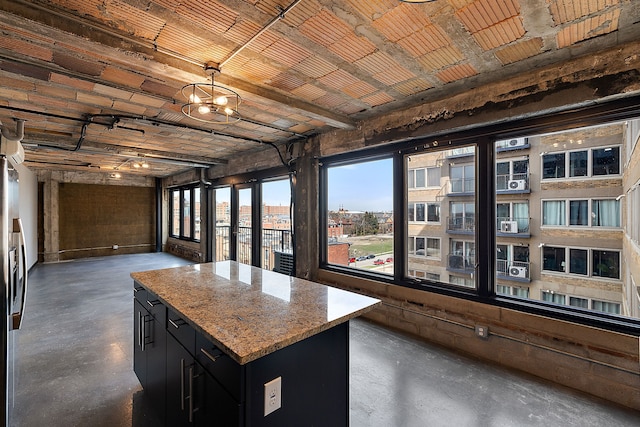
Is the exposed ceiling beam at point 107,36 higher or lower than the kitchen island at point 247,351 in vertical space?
higher

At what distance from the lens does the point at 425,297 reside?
11.0ft

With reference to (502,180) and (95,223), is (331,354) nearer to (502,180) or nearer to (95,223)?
(502,180)

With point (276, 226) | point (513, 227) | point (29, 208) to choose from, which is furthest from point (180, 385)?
point (29, 208)

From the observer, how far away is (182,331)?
1655 millimetres

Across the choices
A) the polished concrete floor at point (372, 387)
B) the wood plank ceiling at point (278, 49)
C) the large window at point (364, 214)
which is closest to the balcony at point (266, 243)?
the large window at point (364, 214)

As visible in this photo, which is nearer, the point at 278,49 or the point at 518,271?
the point at 278,49

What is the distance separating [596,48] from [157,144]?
575 centimetres

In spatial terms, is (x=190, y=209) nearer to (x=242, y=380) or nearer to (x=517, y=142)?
(x=517, y=142)

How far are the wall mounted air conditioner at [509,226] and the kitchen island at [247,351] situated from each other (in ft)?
6.63

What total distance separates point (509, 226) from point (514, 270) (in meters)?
0.46

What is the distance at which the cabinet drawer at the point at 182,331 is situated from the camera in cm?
156

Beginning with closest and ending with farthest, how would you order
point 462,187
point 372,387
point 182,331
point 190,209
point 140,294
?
point 182,331
point 140,294
point 372,387
point 462,187
point 190,209

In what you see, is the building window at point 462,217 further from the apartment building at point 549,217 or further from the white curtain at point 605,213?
the white curtain at point 605,213

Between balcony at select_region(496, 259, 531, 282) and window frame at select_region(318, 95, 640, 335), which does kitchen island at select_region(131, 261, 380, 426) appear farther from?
balcony at select_region(496, 259, 531, 282)
